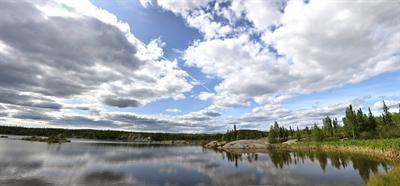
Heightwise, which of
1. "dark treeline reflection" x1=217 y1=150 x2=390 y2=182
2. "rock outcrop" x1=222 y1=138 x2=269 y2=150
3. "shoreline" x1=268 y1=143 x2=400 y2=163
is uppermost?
"rock outcrop" x1=222 y1=138 x2=269 y2=150

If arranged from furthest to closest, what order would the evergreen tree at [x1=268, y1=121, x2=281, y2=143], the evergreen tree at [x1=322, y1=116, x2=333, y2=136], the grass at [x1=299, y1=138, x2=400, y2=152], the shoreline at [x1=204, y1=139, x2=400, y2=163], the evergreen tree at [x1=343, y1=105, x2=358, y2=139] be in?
the evergreen tree at [x1=268, y1=121, x2=281, y2=143], the evergreen tree at [x1=322, y1=116, x2=333, y2=136], the evergreen tree at [x1=343, y1=105, x2=358, y2=139], the grass at [x1=299, y1=138, x2=400, y2=152], the shoreline at [x1=204, y1=139, x2=400, y2=163]

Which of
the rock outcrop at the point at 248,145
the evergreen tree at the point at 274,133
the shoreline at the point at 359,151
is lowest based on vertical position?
the shoreline at the point at 359,151

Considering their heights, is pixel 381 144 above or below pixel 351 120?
below

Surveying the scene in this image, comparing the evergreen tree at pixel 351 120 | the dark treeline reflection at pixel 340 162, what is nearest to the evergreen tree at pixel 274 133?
the evergreen tree at pixel 351 120

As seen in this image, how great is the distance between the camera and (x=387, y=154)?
57.4 metres

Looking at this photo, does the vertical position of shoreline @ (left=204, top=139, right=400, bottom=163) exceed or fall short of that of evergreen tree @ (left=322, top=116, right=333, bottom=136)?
it falls short

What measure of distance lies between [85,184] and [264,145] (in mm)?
120262

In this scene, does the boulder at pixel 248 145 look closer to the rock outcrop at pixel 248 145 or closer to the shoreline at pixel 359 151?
the rock outcrop at pixel 248 145

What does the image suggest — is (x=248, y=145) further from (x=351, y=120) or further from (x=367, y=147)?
(x=367, y=147)

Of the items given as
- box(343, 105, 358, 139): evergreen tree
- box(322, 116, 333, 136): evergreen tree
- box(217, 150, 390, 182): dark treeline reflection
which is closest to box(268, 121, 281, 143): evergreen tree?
box(322, 116, 333, 136): evergreen tree

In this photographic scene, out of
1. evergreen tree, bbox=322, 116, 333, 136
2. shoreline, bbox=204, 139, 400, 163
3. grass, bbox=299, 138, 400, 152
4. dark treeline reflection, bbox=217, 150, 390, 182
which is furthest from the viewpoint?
evergreen tree, bbox=322, 116, 333, 136

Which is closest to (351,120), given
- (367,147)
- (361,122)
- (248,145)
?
(361,122)

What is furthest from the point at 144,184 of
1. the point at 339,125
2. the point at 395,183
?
the point at 339,125

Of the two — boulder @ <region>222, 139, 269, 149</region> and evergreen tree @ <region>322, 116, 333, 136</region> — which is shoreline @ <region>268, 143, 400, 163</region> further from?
evergreen tree @ <region>322, 116, 333, 136</region>
